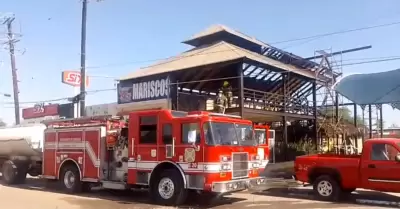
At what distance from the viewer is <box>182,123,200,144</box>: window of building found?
38.4ft

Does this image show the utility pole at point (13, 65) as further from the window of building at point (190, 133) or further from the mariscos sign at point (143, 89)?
the window of building at point (190, 133)

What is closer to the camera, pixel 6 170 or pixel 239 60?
pixel 6 170

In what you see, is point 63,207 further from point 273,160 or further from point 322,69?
point 322,69

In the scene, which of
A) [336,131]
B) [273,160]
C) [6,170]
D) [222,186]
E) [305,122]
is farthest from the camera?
[305,122]

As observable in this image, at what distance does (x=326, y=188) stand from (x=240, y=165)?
9.34 feet

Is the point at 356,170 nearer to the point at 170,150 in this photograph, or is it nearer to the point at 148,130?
the point at 170,150

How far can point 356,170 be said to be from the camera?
41.0 feet

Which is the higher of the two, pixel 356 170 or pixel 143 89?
pixel 143 89

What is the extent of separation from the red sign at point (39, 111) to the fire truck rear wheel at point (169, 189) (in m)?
34.9

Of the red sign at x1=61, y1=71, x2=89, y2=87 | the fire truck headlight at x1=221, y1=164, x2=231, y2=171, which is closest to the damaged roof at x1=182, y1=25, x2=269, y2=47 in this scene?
the red sign at x1=61, y1=71, x2=89, y2=87

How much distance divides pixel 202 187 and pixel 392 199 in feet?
20.0

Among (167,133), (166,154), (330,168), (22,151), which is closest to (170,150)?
(166,154)

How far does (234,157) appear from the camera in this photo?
12.1 metres

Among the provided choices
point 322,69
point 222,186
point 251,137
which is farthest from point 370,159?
point 322,69
